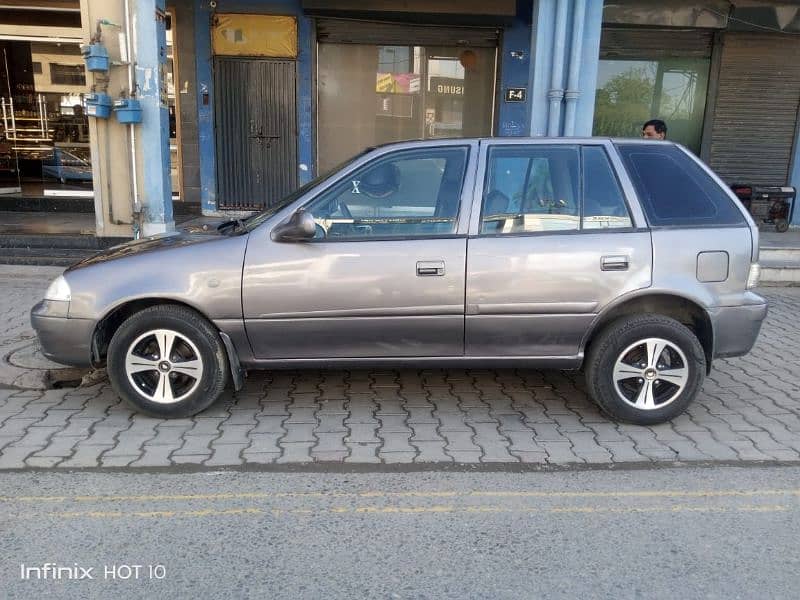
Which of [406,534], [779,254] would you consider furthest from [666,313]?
[779,254]

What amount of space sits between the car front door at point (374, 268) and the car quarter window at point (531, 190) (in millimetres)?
171

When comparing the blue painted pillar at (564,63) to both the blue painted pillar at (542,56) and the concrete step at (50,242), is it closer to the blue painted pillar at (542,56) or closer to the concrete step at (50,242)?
the blue painted pillar at (542,56)

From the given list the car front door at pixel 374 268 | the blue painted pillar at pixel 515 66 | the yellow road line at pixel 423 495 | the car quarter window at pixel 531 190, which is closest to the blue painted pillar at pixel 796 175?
the blue painted pillar at pixel 515 66

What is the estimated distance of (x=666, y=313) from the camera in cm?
437

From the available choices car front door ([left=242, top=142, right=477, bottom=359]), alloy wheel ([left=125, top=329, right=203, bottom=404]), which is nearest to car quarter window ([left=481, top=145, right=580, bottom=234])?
car front door ([left=242, top=142, right=477, bottom=359])

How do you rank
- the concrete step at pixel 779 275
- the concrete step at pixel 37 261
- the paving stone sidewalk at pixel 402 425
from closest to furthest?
the paving stone sidewalk at pixel 402 425
the concrete step at pixel 37 261
the concrete step at pixel 779 275

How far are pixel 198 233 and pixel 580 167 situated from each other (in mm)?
2679

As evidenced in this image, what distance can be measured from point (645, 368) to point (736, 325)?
663 millimetres

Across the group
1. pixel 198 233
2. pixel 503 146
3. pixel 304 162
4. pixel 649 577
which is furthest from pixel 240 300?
pixel 304 162

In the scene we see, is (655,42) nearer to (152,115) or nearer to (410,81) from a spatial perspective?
(410,81)

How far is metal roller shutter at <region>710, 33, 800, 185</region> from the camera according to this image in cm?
1119

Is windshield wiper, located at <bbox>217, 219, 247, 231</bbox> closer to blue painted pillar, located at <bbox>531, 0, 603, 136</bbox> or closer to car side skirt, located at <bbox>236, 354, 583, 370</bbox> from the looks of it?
car side skirt, located at <bbox>236, 354, 583, 370</bbox>

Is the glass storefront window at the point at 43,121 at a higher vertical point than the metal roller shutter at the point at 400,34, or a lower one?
lower

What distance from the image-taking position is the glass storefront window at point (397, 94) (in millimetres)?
11023
